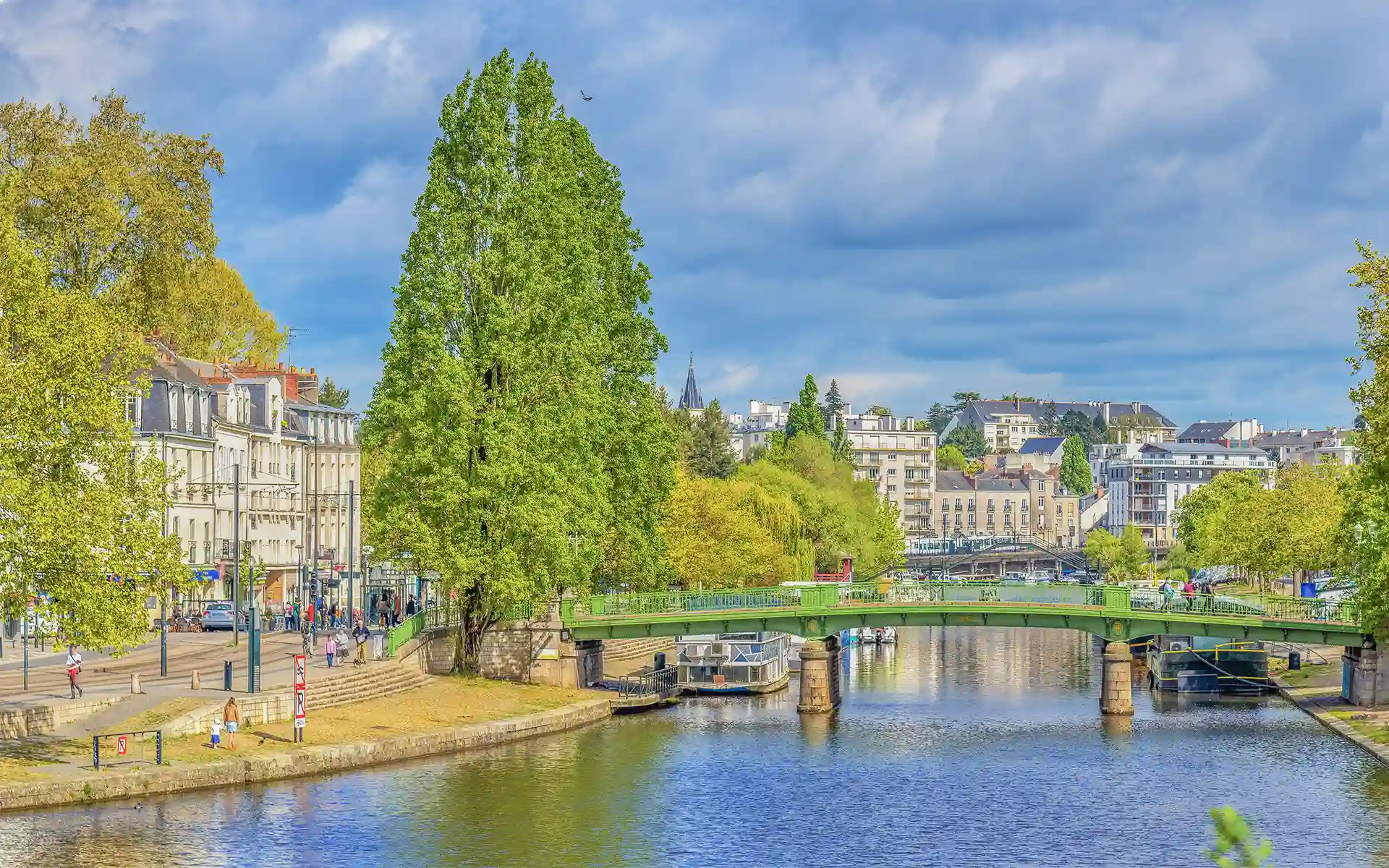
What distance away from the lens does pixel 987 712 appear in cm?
8744

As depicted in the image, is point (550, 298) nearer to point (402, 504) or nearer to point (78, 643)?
point (402, 504)

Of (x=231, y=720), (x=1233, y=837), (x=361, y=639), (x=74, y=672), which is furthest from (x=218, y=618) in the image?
(x=1233, y=837)

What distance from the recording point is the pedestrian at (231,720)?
60.1 metres

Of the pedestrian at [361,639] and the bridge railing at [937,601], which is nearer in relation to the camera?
the pedestrian at [361,639]

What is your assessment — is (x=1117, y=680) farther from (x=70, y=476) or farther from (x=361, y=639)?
(x=70, y=476)

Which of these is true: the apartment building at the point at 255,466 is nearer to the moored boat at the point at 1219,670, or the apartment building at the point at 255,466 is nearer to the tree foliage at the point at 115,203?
the tree foliage at the point at 115,203

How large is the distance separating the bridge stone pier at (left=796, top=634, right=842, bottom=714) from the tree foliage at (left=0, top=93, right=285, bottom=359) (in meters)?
33.8

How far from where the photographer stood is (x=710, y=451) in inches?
6895

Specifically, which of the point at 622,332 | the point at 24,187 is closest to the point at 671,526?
the point at 622,332

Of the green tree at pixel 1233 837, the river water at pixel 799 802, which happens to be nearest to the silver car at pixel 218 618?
the river water at pixel 799 802

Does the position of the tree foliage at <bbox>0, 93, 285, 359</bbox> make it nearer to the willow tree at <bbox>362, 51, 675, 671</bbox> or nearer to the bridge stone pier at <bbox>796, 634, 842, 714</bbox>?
the willow tree at <bbox>362, 51, 675, 671</bbox>

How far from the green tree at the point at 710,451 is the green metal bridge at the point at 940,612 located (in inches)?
3302

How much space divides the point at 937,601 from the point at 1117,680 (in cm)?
897

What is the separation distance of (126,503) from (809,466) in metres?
110
